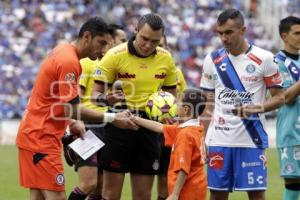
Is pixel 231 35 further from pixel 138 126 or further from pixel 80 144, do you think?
pixel 80 144

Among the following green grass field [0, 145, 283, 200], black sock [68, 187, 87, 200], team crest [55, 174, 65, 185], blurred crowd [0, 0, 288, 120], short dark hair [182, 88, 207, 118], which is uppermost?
blurred crowd [0, 0, 288, 120]

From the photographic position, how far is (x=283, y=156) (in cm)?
997

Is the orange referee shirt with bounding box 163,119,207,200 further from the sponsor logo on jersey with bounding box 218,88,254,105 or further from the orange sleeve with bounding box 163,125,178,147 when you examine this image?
the sponsor logo on jersey with bounding box 218,88,254,105

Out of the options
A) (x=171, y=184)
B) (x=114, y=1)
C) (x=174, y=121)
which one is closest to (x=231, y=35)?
(x=174, y=121)

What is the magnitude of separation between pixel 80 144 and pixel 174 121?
1062 millimetres

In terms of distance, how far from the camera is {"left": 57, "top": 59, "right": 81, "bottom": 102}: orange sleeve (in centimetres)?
775

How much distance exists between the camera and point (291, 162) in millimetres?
9836

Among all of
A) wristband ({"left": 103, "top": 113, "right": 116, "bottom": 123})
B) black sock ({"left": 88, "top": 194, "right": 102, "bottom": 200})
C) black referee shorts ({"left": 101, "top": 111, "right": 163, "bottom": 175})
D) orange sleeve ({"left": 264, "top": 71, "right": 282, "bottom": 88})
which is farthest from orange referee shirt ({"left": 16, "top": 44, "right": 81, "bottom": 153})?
black sock ({"left": 88, "top": 194, "right": 102, "bottom": 200})

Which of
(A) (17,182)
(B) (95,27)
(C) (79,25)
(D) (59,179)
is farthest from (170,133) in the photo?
(C) (79,25)

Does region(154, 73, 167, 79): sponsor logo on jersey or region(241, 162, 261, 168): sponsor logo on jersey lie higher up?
region(154, 73, 167, 79): sponsor logo on jersey

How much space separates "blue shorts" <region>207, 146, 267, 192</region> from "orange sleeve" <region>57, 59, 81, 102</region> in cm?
184

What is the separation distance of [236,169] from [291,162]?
143cm

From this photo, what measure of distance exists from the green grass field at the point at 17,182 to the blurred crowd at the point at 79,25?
29.0 ft

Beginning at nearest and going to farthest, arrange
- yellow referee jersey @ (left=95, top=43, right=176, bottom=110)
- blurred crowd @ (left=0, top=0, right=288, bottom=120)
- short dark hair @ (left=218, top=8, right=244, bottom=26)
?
short dark hair @ (left=218, top=8, right=244, bottom=26), yellow referee jersey @ (left=95, top=43, right=176, bottom=110), blurred crowd @ (left=0, top=0, right=288, bottom=120)
